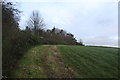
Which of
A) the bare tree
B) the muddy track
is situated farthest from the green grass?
the bare tree

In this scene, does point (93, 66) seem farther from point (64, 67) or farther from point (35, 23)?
point (35, 23)

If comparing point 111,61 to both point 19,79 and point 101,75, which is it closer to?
point 101,75

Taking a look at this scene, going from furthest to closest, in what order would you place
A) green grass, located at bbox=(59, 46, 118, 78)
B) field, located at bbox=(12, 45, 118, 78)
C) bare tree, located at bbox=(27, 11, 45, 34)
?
bare tree, located at bbox=(27, 11, 45, 34), green grass, located at bbox=(59, 46, 118, 78), field, located at bbox=(12, 45, 118, 78)

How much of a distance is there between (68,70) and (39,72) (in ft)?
6.74

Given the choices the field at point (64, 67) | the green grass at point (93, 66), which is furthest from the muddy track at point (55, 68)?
the green grass at point (93, 66)

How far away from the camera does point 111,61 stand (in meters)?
10.9

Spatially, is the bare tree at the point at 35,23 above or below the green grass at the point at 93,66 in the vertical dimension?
above

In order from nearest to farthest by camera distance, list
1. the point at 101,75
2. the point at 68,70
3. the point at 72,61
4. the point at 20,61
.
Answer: the point at 101,75 < the point at 68,70 < the point at 20,61 < the point at 72,61

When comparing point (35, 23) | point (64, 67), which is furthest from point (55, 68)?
point (35, 23)

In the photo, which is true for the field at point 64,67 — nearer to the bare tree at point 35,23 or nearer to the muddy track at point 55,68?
the muddy track at point 55,68

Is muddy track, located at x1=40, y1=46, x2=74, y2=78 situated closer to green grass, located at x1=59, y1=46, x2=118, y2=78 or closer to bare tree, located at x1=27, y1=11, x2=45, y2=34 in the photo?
green grass, located at x1=59, y1=46, x2=118, y2=78

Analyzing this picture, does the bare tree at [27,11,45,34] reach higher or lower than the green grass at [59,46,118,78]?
higher

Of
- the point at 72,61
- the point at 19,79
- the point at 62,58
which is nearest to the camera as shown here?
the point at 19,79

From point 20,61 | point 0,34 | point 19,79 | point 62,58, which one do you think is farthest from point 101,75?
point 0,34
